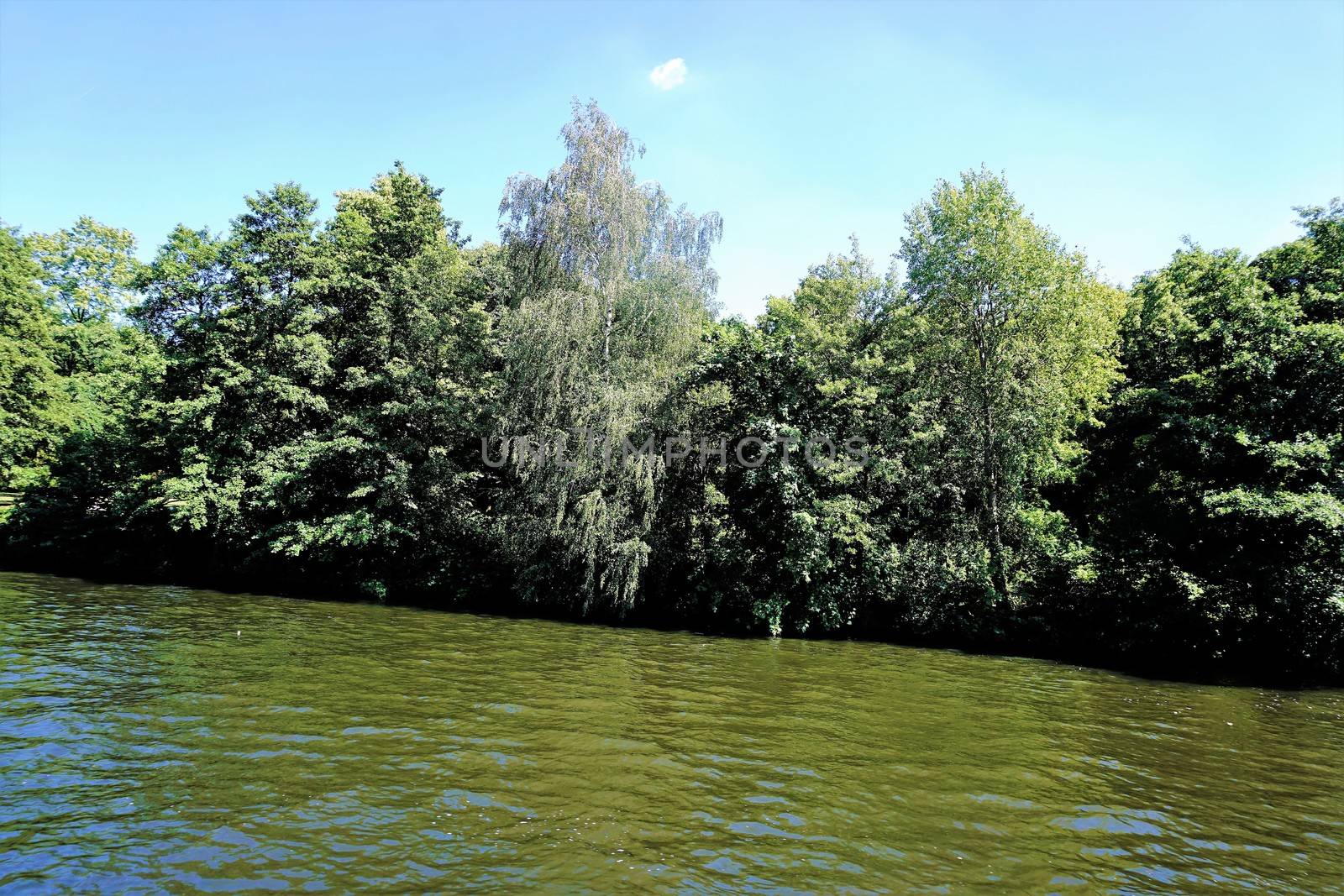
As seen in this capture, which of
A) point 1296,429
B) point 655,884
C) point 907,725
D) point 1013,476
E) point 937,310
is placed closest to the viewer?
point 655,884

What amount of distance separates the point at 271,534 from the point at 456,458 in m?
7.22

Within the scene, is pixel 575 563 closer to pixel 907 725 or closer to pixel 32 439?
pixel 907 725

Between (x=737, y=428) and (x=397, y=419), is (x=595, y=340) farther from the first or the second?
(x=397, y=419)

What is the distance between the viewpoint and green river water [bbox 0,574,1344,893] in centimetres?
638

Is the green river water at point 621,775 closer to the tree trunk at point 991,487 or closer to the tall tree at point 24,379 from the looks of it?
the tree trunk at point 991,487

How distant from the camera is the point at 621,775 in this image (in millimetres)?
8719

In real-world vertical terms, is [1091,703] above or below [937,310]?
below

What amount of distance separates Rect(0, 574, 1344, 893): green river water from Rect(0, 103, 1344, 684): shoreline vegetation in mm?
5005

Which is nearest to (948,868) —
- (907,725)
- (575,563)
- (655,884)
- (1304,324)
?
(655,884)

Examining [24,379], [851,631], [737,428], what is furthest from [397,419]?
[851,631]

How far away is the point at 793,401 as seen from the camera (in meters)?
22.4

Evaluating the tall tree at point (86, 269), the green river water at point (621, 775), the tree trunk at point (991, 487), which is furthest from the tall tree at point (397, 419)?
the tall tree at point (86, 269)

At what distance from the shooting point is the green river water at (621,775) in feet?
20.9

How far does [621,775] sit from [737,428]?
1523cm
